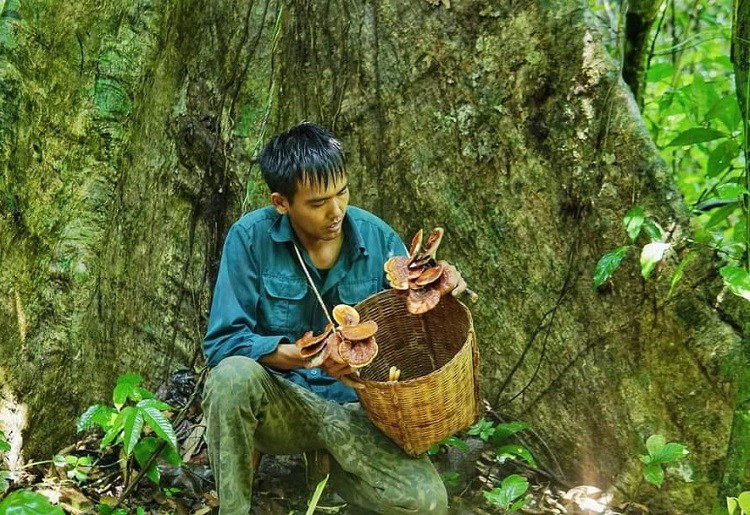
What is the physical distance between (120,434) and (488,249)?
1.79 metres

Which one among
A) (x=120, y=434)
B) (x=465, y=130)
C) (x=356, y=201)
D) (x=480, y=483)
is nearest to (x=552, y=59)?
(x=465, y=130)

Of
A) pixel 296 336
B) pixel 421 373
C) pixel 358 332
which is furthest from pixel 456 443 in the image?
pixel 358 332

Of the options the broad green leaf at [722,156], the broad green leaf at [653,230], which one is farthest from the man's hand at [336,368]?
the broad green leaf at [722,156]

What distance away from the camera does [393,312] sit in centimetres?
309

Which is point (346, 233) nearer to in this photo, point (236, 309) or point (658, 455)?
point (236, 309)

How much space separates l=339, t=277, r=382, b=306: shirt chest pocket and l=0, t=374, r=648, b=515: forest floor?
2.39ft

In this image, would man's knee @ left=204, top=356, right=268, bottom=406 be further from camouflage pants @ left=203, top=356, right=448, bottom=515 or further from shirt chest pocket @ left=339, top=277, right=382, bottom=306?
shirt chest pocket @ left=339, top=277, right=382, bottom=306

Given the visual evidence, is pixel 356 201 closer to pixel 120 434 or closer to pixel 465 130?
pixel 465 130

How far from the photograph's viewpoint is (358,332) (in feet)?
8.25

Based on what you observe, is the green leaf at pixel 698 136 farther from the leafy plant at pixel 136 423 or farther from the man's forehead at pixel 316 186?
the leafy plant at pixel 136 423

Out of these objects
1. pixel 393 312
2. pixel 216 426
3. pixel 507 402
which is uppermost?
pixel 393 312

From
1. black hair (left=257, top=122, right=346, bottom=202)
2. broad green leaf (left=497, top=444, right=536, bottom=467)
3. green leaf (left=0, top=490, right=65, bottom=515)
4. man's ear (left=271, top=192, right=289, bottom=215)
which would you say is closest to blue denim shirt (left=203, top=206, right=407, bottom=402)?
man's ear (left=271, top=192, right=289, bottom=215)

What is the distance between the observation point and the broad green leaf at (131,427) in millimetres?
2834

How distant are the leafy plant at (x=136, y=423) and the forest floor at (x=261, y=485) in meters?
0.14
